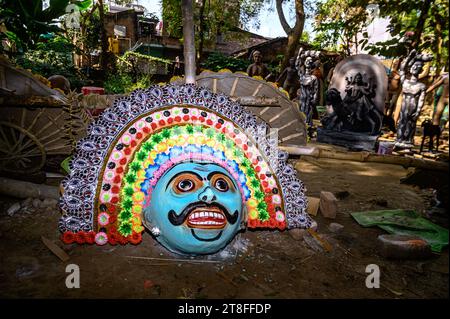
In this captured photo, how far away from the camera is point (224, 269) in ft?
9.55

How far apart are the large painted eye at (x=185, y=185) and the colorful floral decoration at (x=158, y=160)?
1.00 feet

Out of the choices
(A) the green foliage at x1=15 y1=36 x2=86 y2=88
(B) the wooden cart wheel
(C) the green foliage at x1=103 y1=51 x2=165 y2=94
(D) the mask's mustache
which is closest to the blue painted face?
(D) the mask's mustache

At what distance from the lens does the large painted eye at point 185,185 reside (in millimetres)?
2740

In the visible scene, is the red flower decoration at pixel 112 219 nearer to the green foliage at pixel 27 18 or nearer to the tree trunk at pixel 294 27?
the green foliage at pixel 27 18

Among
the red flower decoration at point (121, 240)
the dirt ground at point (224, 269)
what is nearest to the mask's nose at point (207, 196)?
the dirt ground at point (224, 269)

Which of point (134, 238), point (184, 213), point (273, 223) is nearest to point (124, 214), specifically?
point (134, 238)

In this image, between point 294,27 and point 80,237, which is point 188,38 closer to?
point 80,237

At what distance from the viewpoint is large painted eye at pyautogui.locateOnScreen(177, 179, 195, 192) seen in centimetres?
274

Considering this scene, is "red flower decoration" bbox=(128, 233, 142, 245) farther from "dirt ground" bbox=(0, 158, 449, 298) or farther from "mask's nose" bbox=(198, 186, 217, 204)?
"mask's nose" bbox=(198, 186, 217, 204)

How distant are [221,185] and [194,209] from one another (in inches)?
14.0
